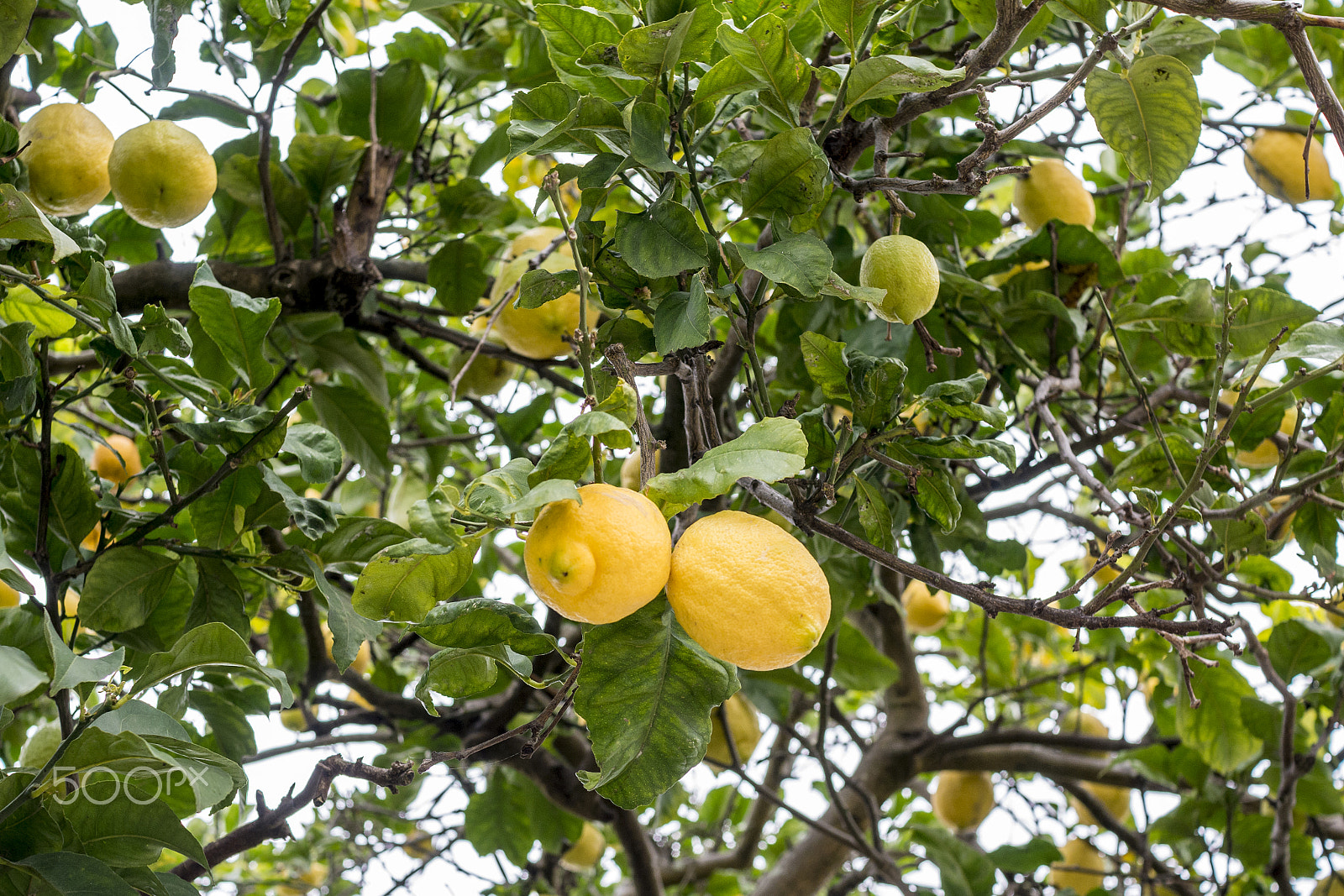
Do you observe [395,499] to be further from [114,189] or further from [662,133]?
[662,133]

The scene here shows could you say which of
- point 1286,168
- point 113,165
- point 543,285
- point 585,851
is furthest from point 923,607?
point 113,165

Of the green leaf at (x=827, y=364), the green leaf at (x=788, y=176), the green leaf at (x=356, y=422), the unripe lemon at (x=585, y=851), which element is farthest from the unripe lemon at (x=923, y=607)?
the green leaf at (x=788, y=176)

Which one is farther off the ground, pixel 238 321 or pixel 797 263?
pixel 797 263

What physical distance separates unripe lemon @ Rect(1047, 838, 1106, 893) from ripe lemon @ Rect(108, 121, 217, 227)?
231 cm

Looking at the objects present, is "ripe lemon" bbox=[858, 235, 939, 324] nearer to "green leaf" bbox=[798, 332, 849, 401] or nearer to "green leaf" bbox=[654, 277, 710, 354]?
"green leaf" bbox=[798, 332, 849, 401]

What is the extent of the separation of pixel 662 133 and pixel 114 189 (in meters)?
0.91

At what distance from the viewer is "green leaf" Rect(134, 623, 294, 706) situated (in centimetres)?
83

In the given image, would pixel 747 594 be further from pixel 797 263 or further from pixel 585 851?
pixel 585 851

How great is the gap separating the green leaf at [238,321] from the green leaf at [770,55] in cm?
55

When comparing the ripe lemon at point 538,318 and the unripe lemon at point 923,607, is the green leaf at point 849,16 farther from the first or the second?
the unripe lemon at point 923,607

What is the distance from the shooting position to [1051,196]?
4.91ft

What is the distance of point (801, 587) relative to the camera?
689 mm

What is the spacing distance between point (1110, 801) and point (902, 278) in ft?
6.68

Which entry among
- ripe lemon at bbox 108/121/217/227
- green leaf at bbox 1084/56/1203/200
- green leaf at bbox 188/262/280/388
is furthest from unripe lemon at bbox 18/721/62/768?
green leaf at bbox 1084/56/1203/200
